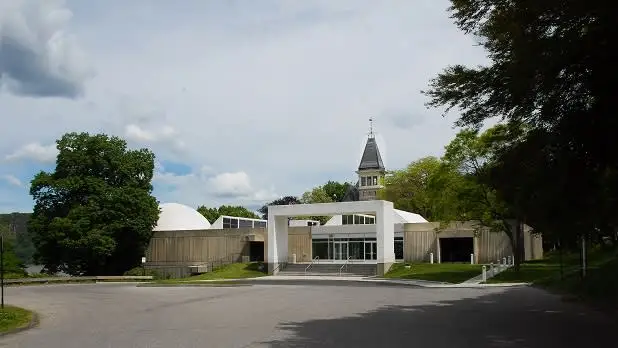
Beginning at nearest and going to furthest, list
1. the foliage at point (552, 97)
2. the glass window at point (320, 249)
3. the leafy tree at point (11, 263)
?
the foliage at point (552, 97) < the leafy tree at point (11, 263) < the glass window at point (320, 249)

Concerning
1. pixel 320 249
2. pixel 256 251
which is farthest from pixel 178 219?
pixel 320 249

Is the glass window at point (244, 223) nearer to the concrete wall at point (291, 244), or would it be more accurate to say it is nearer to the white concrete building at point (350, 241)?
the concrete wall at point (291, 244)

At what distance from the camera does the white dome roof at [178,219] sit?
6875 cm

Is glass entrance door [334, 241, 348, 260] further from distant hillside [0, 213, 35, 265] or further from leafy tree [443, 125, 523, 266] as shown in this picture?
distant hillside [0, 213, 35, 265]

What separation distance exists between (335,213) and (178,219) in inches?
998

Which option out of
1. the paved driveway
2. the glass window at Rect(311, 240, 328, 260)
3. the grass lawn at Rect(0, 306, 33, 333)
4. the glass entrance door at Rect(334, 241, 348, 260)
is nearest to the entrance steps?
the glass entrance door at Rect(334, 241, 348, 260)

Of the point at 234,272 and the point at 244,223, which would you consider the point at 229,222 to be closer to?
the point at 244,223

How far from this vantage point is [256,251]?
2442 inches

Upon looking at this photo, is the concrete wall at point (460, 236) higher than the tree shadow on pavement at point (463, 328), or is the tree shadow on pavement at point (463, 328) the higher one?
the concrete wall at point (460, 236)

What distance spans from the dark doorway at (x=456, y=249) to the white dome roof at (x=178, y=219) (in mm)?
26669

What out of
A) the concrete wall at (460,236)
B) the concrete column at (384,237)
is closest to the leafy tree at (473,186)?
the concrete column at (384,237)

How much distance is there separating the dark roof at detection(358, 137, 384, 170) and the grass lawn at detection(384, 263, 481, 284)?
82030 mm

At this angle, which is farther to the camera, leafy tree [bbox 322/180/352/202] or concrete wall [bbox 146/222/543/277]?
leafy tree [bbox 322/180/352/202]

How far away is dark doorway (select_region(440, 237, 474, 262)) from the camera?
57.0 metres
